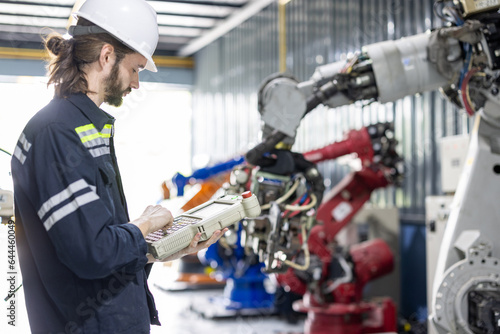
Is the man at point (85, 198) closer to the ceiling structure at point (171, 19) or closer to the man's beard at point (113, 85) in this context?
the man's beard at point (113, 85)

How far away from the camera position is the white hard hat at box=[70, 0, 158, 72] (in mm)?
2465

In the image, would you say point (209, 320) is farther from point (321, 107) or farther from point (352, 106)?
point (321, 107)

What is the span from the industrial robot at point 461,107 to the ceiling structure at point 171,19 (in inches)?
223

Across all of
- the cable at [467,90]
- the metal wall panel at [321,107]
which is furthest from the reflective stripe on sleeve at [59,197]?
the cable at [467,90]

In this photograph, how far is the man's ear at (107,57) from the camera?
239 cm

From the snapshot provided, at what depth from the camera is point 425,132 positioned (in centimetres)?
716

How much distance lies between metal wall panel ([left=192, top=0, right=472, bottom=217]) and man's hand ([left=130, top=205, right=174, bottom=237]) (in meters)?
1.94

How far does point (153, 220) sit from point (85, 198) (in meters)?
0.30

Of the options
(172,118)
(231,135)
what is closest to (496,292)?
(231,135)

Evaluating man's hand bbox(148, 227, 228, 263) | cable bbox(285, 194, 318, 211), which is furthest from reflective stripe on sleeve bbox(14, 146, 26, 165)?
cable bbox(285, 194, 318, 211)

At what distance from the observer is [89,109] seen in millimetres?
2328

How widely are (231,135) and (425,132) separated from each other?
286 inches

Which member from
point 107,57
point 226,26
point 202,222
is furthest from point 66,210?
point 226,26

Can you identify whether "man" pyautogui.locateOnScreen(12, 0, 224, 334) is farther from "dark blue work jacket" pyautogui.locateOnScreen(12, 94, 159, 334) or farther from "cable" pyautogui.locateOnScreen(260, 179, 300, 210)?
"cable" pyautogui.locateOnScreen(260, 179, 300, 210)
